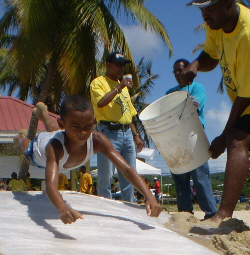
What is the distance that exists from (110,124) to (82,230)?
2152mm

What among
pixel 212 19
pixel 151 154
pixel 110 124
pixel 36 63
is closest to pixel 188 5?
pixel 212 19

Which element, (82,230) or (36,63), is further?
(36,63)

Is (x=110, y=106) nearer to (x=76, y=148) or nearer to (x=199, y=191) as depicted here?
(x=199, y=191)

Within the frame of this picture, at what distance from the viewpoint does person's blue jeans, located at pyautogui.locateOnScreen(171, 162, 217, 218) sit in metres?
4.12

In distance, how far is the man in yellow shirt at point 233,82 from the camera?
10.0ft

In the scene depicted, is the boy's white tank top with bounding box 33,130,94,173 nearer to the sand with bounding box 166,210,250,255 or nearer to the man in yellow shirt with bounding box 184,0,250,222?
the sand with bounding box 166,210,250,255

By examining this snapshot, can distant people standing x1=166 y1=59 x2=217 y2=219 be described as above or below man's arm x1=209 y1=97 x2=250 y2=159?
below

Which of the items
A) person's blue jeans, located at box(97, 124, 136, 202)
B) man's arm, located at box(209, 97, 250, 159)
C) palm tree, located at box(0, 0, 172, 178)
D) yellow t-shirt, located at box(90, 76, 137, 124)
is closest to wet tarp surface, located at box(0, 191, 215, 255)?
man's arm, located at box(209, 97, 250, 159)

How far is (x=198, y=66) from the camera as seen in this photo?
373cm

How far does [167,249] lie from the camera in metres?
2.37

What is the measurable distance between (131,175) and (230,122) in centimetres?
80

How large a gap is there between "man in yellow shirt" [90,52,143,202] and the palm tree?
8.47 metres

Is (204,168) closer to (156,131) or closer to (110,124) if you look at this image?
(156,131)

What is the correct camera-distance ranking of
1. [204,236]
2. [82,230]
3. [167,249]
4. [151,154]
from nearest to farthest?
[167,249] → [82,230] → [204,236] → [151,154]
